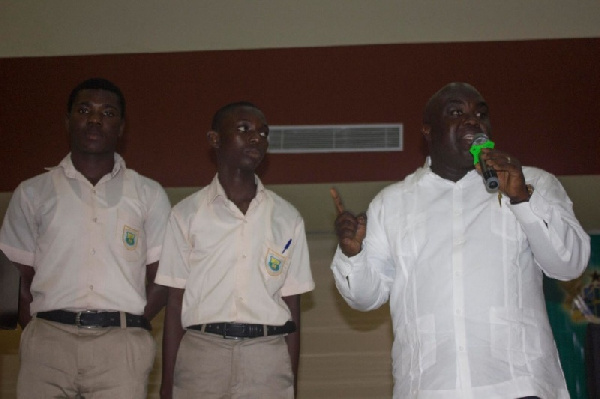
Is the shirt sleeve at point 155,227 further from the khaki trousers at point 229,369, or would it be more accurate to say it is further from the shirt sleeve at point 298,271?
the shirt sleeve at point 298,271

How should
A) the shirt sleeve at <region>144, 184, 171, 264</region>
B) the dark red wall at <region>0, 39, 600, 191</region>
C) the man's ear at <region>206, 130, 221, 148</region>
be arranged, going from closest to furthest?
the shirt sleeve at <region>144, 184, 171, 264</region> → the man's ear at <region>206, 130, 221, 148</region> → the dark red wall at <region>0, 39, 600, 191</region>

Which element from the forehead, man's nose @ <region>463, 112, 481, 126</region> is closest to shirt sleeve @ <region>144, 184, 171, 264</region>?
the forehead

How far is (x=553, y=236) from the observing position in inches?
82.5

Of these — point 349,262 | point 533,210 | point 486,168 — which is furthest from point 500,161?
point 349,262

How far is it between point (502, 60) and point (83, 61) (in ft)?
8.68

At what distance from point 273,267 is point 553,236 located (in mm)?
1056

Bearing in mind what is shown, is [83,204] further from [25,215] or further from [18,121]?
[18,121]

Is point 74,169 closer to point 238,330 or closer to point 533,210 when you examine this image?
point 238,330

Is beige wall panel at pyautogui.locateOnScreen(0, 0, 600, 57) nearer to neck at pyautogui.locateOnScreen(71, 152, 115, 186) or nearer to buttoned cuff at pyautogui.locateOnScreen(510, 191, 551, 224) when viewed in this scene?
neck at pyautogui.locateOnScreen(71, 152, 115, 186)

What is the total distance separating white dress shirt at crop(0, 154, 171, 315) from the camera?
8.89 feet

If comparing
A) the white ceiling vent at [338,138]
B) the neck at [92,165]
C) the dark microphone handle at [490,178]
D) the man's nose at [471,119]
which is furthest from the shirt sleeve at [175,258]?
the white ceiling vent at [338,138]

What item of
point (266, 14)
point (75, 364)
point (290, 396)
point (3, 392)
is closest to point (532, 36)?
point (266, 14)

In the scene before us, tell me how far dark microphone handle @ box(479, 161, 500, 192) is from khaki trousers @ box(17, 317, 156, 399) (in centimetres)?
132

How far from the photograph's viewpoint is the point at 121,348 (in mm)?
2662
